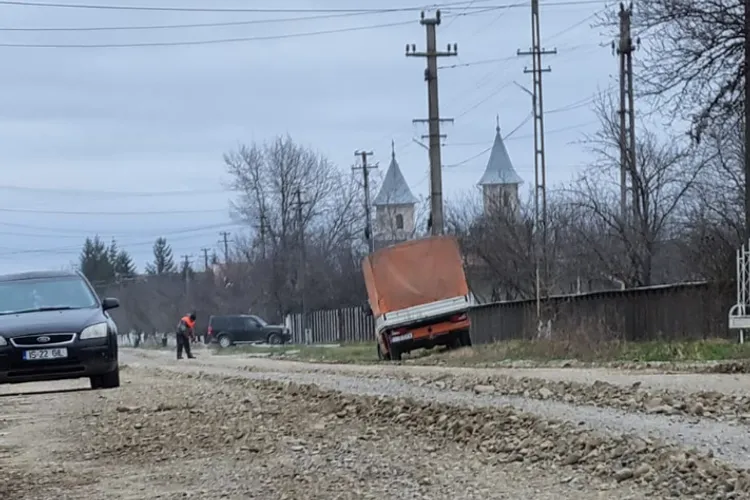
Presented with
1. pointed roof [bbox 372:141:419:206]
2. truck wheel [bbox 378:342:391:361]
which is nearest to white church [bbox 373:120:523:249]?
pointed roof [bbox 372:141:419:206]

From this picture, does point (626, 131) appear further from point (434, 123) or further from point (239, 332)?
point (239, 332)

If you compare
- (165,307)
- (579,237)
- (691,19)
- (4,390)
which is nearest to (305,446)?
(4,390)

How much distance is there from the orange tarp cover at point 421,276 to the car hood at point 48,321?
16.7 meters

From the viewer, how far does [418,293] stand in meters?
33.9

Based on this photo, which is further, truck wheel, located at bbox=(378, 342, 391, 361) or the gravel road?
truck wheel, located at bbox=(378, 342, 391, 361)

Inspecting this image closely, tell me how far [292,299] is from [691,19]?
5870 centimetres

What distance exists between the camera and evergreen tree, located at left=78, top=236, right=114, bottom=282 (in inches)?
5605

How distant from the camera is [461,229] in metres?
66.2

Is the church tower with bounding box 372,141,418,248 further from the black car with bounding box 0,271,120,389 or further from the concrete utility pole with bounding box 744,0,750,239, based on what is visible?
the black car with bounding box 0,271,120,389

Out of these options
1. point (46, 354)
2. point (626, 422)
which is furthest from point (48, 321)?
point (626, 422)

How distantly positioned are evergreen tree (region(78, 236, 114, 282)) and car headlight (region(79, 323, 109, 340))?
127m

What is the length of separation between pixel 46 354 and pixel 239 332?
56.6m

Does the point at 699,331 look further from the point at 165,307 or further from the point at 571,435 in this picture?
the point at 165,307

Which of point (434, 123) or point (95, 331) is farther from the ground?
point (434, 123)
